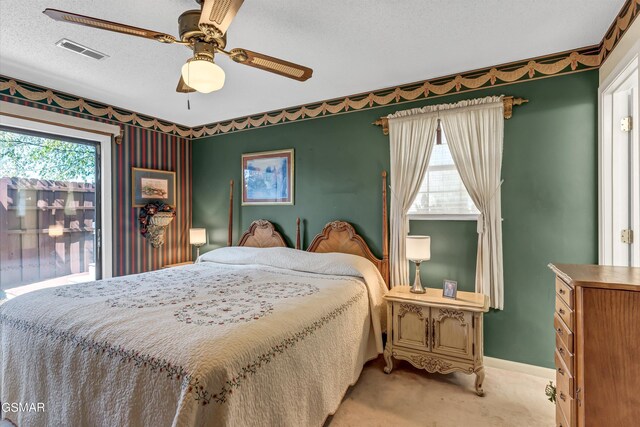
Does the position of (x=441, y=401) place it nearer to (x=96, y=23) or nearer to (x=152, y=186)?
(x=96, y=23)

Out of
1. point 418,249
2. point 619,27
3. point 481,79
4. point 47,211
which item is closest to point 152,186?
point 47,211

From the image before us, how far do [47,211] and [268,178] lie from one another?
7.94 feet

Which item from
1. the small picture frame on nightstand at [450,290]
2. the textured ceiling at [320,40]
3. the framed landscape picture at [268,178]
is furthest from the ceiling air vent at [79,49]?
the small picture frame on nightstand at [450,290]

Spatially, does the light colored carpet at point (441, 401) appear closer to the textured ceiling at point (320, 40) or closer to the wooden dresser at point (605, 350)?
the wooden dresser at point (605, 350)

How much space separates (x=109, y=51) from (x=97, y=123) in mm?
1442

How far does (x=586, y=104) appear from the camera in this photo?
2.51 metres

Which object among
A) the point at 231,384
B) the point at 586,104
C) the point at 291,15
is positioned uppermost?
the point at 291,15

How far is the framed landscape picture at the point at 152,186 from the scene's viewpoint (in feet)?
13.2

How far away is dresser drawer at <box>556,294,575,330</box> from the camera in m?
1.35

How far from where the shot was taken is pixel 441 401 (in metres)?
2.29

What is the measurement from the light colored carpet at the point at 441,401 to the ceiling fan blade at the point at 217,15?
2480mm

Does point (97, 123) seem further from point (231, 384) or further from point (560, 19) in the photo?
point (560, 19)

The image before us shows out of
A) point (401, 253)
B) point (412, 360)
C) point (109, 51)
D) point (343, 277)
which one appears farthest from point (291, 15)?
point (412, 360)

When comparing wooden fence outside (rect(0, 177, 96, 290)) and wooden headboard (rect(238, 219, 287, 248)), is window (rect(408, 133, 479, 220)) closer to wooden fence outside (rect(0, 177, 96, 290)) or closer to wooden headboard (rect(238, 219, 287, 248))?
wooden headboard (rect(238, 219, 287, 248))
